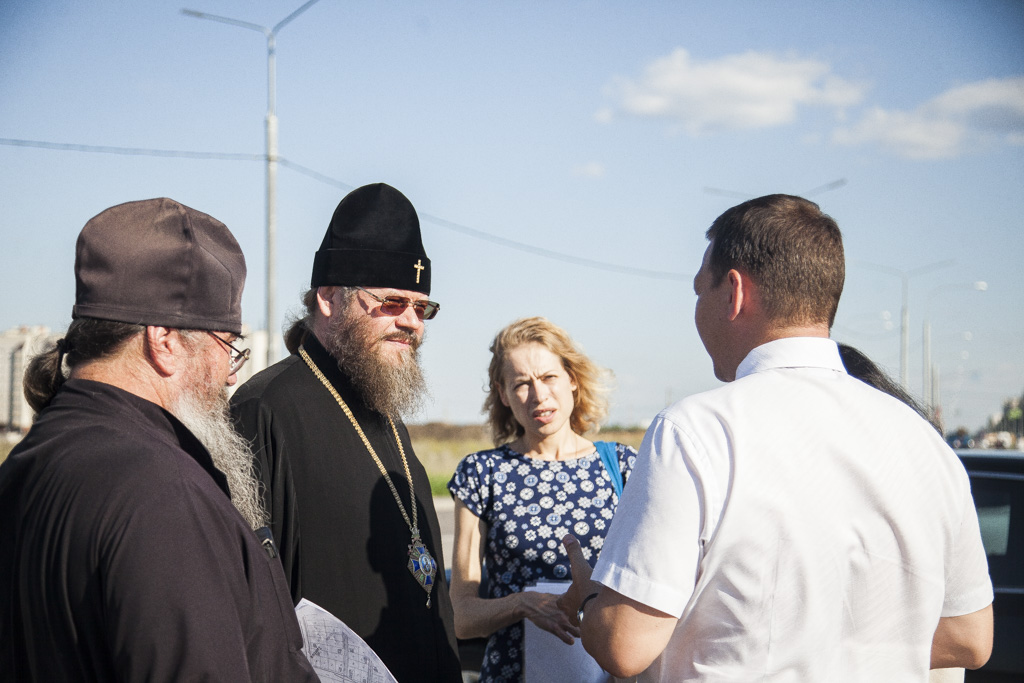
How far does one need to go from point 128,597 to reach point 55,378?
25.5 inches

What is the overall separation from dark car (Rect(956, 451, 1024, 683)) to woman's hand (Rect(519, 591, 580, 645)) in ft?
6.69

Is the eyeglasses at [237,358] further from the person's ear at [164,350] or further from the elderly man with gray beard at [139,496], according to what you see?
the person's ear at [164,350]

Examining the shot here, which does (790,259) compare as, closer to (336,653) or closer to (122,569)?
(336,653)

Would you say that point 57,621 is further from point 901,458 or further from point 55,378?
point 901,458

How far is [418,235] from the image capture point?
11.0ft

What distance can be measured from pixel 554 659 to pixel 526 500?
664 millimetres

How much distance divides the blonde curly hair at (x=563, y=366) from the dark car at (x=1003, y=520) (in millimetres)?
1786

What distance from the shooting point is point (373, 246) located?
320 cm

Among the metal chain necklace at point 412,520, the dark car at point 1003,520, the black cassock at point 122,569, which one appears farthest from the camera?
the dark car at point 1003,520

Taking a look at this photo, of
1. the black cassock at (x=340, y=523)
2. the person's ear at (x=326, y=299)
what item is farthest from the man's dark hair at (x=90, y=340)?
the person's ear at (x=326, y=299)

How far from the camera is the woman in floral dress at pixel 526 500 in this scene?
330 centimetres

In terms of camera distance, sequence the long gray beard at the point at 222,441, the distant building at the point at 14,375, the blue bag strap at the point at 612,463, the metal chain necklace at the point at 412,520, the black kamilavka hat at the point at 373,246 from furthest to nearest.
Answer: the distant building at the point at 14,375 < the blue bag strap at the point at 612,463 < the black kamilavka hat at the point at 373,246 < the metal chain necklace at the point at 412,520 < the long gray beard at the point at 222,441

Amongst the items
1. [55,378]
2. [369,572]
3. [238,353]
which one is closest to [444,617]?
[369,572]

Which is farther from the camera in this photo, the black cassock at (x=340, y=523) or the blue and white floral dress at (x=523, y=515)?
the blue and white floral dress at (x=523, y=515)
